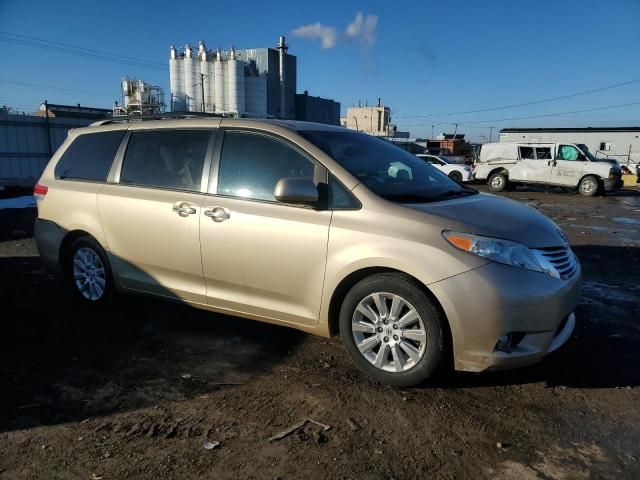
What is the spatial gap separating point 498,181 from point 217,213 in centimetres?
1904

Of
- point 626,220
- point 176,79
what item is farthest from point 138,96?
point 626,220

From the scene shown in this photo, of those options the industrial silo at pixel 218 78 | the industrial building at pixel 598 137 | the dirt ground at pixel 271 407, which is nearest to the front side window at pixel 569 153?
the dirt ground at pixel 271 407

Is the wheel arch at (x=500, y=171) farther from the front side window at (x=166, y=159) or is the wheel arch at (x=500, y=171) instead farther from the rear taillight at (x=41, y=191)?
the rear taillight at (x=41, y=191)

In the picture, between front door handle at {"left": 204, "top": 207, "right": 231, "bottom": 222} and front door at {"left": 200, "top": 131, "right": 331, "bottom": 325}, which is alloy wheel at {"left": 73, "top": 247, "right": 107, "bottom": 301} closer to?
front door at {"left": 200, "top": 131, "right": 331, "bottom": 325}

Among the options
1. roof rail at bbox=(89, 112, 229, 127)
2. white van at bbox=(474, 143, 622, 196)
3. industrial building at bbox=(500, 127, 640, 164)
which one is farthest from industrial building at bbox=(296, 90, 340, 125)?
roof rail at bbox=(89, 112, 229, 127)

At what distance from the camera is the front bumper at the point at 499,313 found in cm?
301

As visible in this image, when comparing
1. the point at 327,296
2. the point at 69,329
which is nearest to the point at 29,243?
the point at 69,329

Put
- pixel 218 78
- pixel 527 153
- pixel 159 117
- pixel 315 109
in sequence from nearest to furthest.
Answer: pixel 159 117, pixel 527 153, pixel 218 78, pixel 315 109

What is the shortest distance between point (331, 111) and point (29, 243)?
7173cm

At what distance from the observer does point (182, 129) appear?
14.4 feet

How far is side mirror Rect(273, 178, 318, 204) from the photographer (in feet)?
11.3

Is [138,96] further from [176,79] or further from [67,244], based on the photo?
[67,244]

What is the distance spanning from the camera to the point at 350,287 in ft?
11.5

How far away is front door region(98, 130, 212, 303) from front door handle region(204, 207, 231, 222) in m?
0.12
